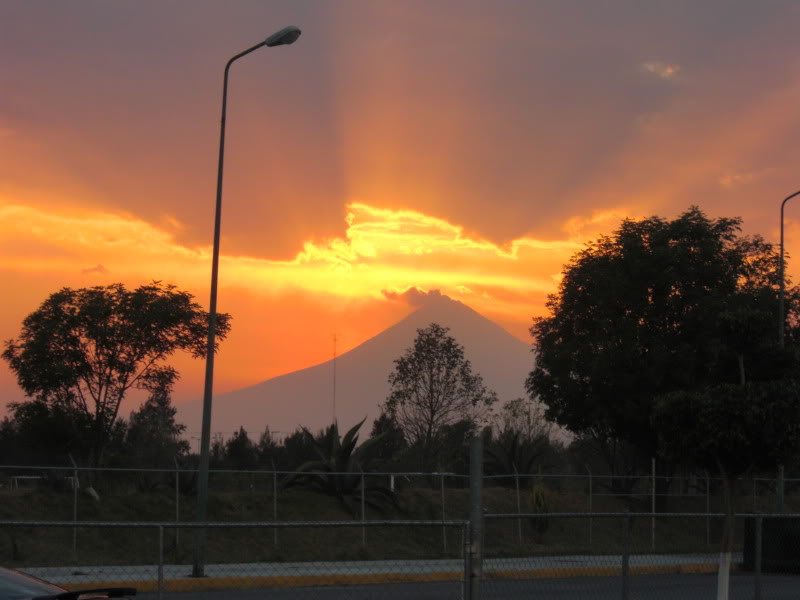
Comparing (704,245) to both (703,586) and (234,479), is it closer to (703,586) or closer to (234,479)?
(234,479)

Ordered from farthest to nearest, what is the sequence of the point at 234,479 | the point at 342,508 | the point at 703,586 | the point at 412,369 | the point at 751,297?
the point at 412,369, the point at 234,479, the point at 751,297, the point at 342,508, the point at 703,586

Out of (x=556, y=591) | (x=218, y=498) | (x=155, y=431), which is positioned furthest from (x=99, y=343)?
(x=155, y=431)

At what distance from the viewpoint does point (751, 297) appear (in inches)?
1485

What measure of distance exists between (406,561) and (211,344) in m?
7.21

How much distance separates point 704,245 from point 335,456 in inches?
689

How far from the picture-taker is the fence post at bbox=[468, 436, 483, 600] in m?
7.44

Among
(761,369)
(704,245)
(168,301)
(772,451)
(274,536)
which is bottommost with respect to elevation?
(274,536)

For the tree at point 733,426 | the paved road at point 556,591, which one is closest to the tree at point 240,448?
the paved road at point 556,591

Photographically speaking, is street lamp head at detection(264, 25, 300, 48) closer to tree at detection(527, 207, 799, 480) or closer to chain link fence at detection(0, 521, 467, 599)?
chain link fence at detection(0, 521, 467, 599)

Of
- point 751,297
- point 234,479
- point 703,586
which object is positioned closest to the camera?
point 703,586

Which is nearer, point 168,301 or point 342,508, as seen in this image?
point 342,508

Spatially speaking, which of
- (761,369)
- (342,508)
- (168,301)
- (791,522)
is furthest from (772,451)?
(168,301)

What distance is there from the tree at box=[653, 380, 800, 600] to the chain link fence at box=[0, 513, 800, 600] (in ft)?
2.35

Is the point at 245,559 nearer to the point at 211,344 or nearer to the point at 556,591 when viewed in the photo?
the point at 211,344
